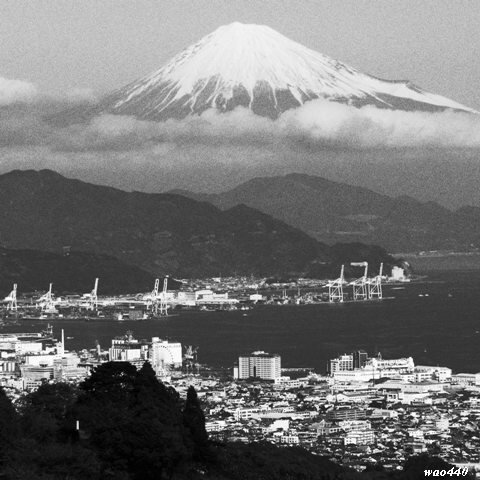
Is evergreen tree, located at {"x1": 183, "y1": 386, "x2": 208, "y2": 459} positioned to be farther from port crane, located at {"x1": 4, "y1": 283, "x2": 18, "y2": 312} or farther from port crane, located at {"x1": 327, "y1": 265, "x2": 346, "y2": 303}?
port crane, located at {"x1": 327, "y1": 265, "x2": 346, "y2": 303}

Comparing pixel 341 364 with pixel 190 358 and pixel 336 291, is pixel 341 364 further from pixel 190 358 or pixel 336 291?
pixel 336 291

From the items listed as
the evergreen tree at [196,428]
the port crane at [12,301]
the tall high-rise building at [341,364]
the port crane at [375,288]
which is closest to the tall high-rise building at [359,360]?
the tall high-rise building at [341,364]

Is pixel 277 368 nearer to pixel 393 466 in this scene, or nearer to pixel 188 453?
pixel 393 466

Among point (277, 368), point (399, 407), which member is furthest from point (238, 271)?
point (399, 407)

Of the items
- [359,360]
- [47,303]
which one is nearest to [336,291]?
[47,303]

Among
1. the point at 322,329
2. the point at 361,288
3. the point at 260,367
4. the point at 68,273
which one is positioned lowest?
the point at 260,367

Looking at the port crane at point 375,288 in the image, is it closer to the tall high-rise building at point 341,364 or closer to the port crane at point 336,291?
the port crane at point 336,291
